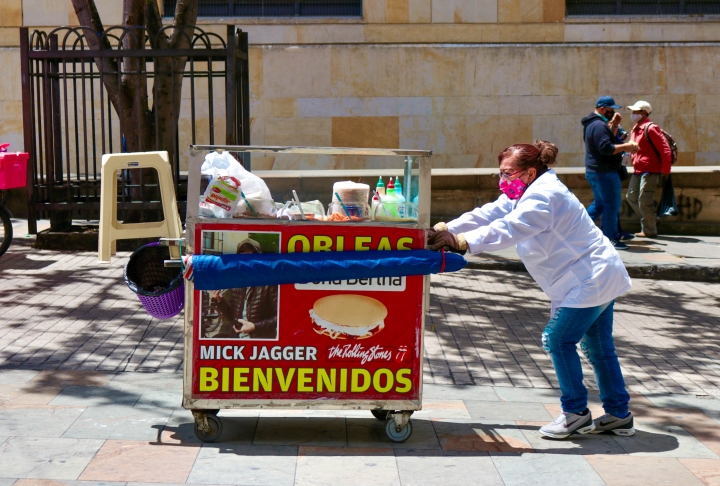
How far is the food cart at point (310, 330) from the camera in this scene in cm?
450

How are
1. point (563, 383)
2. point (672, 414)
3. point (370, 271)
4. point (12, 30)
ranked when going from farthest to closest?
point (12, 30), point (672, 414), point (563, 383), point (370, 271)

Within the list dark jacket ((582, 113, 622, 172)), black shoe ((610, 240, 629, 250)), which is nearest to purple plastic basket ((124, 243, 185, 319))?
dark jacket ((582, 113, 622, 172))

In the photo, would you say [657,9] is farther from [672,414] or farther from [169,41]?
[672,414]

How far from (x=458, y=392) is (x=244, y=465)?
1.72 meters

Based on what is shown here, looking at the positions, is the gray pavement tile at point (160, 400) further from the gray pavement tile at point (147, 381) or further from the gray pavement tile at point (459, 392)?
the gray pavement tile at point (459, 392)

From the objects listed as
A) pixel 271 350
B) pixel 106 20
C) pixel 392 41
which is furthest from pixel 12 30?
pixel 271 350

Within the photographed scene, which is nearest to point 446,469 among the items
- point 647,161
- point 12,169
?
point 12,169

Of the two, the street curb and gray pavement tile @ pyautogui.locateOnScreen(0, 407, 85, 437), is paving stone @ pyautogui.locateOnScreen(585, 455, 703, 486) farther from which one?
the street curb

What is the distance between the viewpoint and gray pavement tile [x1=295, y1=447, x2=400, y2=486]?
162 inches

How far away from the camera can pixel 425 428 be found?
193 inches

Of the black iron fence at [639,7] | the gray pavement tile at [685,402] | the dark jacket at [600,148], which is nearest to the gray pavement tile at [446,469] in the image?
the gray pavement tile at [685,402]

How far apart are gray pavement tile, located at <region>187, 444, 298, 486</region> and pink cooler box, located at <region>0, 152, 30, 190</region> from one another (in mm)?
5675

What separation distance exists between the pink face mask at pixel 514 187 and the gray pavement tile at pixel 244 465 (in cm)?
164

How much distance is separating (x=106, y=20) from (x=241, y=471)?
13.4 metres
